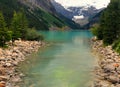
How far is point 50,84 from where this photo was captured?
49500 mm

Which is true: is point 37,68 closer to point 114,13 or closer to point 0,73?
point 0,73

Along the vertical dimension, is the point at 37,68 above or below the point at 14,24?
below

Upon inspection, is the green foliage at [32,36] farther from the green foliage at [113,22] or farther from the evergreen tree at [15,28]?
the green foliage at [113,22]

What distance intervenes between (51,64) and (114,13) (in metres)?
43.3

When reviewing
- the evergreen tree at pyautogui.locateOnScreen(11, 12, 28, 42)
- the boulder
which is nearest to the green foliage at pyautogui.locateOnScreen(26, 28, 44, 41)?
the evergreen tree at pyautogui.locateOnScreen(11, 12, 28, 42)

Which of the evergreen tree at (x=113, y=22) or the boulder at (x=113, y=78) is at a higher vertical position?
the evergreen tree at (x=113, y=22)

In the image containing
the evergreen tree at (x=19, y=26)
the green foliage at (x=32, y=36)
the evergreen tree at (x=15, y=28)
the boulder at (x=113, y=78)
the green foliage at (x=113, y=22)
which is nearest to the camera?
the boulder at (x=113, y=78)

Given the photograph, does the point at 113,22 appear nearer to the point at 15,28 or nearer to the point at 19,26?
the point at 15,28

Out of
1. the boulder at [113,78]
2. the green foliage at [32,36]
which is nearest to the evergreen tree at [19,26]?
the green foliage at [32,36]

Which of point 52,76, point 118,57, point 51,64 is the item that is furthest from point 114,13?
point 52,76

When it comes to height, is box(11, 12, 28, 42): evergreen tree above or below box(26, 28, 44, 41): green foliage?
above

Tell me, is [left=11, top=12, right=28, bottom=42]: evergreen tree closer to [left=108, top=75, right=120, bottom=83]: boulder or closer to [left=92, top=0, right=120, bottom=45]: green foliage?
[left=92, top=0, right=120, bottom=45]: green foliage

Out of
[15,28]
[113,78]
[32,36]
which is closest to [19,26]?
[15,28]

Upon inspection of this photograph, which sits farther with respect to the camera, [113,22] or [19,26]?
[19,26]
